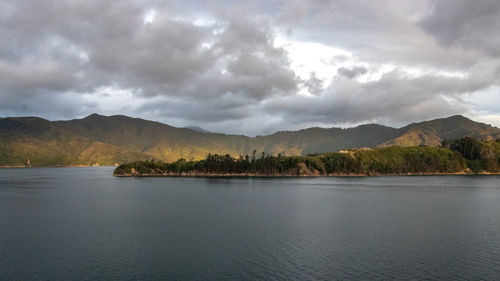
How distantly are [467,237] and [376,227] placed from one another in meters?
15.3

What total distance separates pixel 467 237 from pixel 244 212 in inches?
1958

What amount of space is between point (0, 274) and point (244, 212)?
187 feet

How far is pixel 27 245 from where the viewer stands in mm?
55344

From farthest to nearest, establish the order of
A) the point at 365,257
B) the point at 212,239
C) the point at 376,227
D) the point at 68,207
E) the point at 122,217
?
1. the point at 68,207
2. the point at 122,217
3. the point at 376,227
4. the point at 212,239
5. the point at 365,257

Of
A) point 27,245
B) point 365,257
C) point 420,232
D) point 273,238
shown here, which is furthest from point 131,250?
point 420,232

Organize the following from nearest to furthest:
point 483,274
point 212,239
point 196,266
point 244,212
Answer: point 483,274
point 196,266
point 212,239
point 244,212

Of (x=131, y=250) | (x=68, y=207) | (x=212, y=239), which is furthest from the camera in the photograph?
(x=68, y=207)

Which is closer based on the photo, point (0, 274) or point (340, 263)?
point (0, 274)

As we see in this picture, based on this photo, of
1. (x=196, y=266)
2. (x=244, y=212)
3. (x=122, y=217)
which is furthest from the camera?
(x=244, y=212)

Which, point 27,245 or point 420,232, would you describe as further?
point 420,232

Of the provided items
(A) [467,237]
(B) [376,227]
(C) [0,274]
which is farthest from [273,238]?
(C) [0,274]

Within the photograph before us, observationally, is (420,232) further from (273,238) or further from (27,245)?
(27,245)

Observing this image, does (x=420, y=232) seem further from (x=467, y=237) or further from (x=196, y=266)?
(x=196, y=266)

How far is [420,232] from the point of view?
2534 inches
